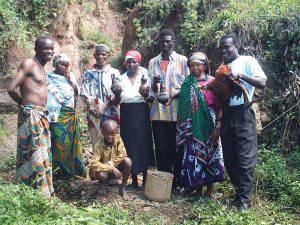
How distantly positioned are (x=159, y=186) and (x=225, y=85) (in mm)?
1342

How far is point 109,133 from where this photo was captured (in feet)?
15.8

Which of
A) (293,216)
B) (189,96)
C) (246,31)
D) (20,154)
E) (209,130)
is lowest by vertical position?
(293,216)

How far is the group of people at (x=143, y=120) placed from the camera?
451 cm

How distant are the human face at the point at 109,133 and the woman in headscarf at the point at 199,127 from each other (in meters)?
0.74

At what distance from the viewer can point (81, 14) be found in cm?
1048

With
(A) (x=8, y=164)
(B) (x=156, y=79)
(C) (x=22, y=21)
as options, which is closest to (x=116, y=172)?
(B) (x=156, y=79)

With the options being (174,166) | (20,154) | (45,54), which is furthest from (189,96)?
(20,154)

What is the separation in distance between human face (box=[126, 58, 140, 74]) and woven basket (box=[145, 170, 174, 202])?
122 cm

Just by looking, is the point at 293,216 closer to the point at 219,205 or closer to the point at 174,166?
the point at 219,205

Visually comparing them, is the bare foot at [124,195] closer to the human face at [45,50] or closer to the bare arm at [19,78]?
the bare arm at [19,78]

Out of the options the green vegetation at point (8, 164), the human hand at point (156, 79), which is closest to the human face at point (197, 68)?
the human hand at point (156, 79)

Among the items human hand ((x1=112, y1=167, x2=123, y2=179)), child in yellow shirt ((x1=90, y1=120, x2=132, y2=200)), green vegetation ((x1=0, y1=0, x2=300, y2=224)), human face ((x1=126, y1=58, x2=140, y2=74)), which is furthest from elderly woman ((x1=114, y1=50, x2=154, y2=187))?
green vegetation ((x1=0, y1=0, x2=300, y2=224))

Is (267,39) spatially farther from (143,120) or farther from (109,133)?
(109,133)

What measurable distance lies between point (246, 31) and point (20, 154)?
12.7 feet
